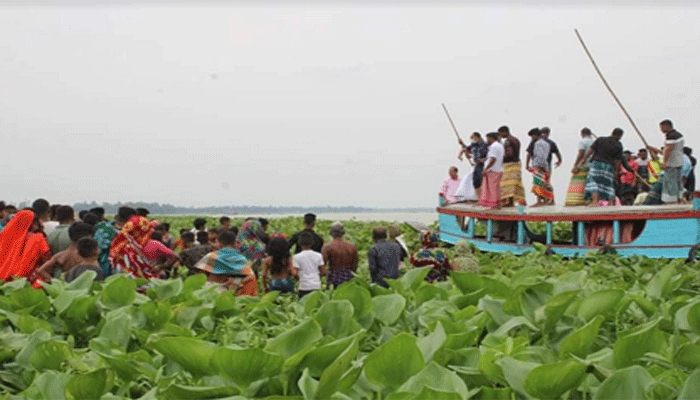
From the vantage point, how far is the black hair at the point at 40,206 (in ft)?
25.0

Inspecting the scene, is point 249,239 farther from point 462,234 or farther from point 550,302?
point 550,302

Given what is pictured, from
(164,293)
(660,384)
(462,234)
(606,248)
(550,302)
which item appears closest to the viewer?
(660,384)

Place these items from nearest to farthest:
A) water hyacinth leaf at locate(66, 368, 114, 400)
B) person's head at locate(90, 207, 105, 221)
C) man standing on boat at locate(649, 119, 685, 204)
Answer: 1. water hyacinth leaf at locate(66, 368, 114, 400)
2. person's head at locate(90, 207, 105, 221)
3. man standing on boat at locate(649, 119, 685, 204)

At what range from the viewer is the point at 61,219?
24.7 feet

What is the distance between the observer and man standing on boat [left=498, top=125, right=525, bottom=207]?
12680 millimetres

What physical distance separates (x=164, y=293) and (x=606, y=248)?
8.91 m

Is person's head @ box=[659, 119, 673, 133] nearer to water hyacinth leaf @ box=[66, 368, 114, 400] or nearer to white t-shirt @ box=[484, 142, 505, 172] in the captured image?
white t-shirt @ box=[484, 142, 505, 172]

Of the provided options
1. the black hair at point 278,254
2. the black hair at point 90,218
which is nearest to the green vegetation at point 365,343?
the black hair at point 278,254

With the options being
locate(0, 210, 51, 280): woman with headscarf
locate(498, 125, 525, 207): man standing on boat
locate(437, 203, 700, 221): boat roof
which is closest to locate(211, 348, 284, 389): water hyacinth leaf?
locate(0, 210, 51, 280): woman with headscarf

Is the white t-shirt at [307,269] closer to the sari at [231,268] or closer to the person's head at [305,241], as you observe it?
the person's head at [305,241]

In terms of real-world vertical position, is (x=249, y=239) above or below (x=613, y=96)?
below

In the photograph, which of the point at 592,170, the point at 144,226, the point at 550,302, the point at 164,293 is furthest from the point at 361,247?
the point at 550,302

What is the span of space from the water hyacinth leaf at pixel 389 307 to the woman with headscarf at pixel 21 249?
447cm

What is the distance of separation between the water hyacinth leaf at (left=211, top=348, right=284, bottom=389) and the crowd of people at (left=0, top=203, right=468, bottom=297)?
13.2 feet
